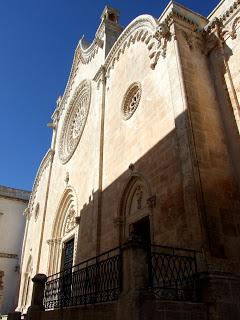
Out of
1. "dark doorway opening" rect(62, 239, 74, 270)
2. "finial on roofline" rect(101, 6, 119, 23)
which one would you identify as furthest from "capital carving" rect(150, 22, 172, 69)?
"dark doorway opening" rect(62, 239, 74, 270)

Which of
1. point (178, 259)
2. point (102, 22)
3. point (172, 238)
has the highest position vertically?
point (102, 22)

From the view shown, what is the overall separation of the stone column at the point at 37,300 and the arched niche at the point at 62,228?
475cm

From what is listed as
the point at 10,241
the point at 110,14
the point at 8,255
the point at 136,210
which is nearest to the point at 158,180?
the point at 136,210

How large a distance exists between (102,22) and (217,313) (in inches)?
569

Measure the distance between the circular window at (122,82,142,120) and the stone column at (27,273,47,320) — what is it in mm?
5716

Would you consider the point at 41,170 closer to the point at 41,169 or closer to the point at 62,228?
the point at 41,169

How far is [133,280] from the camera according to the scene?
195 inches

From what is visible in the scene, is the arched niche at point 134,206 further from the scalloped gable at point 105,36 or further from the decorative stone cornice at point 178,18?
the scalloped gable at point 105,36

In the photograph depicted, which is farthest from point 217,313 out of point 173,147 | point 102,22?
point 102,22

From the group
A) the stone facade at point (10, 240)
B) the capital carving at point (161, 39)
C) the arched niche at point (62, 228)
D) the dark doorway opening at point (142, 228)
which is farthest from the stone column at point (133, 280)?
the stone facade at point (10, 240)

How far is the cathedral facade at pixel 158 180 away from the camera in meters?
5.67

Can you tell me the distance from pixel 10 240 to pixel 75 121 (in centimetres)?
1136

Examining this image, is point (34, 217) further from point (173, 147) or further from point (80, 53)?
point (173, 147)

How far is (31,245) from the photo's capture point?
63.5ft
